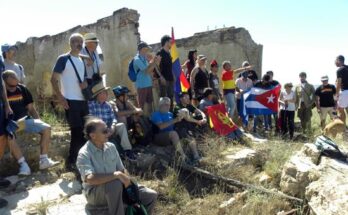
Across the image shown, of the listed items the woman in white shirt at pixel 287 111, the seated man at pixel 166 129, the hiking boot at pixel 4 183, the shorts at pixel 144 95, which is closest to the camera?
the hiking boot at pixel 4 183

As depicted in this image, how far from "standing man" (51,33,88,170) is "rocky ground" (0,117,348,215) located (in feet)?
2.53

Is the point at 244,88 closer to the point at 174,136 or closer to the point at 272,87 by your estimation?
the point at 272,87

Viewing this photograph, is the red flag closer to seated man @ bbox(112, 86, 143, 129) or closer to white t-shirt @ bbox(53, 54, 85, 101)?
seated man @ bbox(112, 86, 143, 129)

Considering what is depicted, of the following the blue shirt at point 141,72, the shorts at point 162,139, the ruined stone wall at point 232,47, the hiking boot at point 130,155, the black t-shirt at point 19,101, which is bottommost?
the hiking boot at point 130,155

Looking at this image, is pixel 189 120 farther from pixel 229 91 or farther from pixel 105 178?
pixel 105 178

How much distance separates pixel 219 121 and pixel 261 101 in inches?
69.1

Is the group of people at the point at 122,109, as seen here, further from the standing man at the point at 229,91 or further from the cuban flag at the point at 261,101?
the cuban flag at the point at 261,101

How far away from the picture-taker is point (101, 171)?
4.56 meters

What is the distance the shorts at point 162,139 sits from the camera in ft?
23.5

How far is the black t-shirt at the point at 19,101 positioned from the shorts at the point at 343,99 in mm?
6660

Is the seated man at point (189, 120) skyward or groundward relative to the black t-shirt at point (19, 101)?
groundward

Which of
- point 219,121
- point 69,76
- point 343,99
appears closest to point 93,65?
point 69,76

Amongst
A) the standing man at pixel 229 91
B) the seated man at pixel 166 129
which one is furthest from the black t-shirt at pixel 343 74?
the seated man at pixel 166 129

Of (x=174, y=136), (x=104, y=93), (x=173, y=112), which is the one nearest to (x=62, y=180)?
(x=104, y=93)
